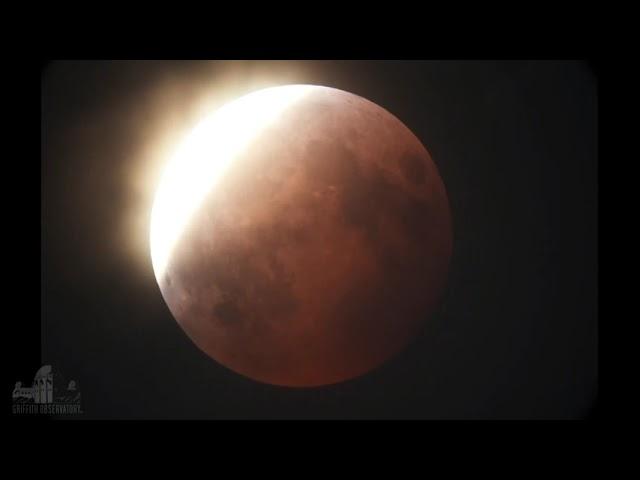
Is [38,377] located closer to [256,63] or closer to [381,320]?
[381,320]

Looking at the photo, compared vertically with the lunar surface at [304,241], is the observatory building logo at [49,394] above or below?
below

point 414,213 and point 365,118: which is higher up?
point 365,118

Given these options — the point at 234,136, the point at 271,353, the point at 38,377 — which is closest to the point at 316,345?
the point at 271,353

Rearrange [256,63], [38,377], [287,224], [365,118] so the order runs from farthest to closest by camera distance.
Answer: [256,63]
[38,377]
[365,118]
[287,224]

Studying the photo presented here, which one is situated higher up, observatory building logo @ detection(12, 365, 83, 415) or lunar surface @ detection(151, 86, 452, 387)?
lunar surface @ detection(151, 86, 452, 387)
